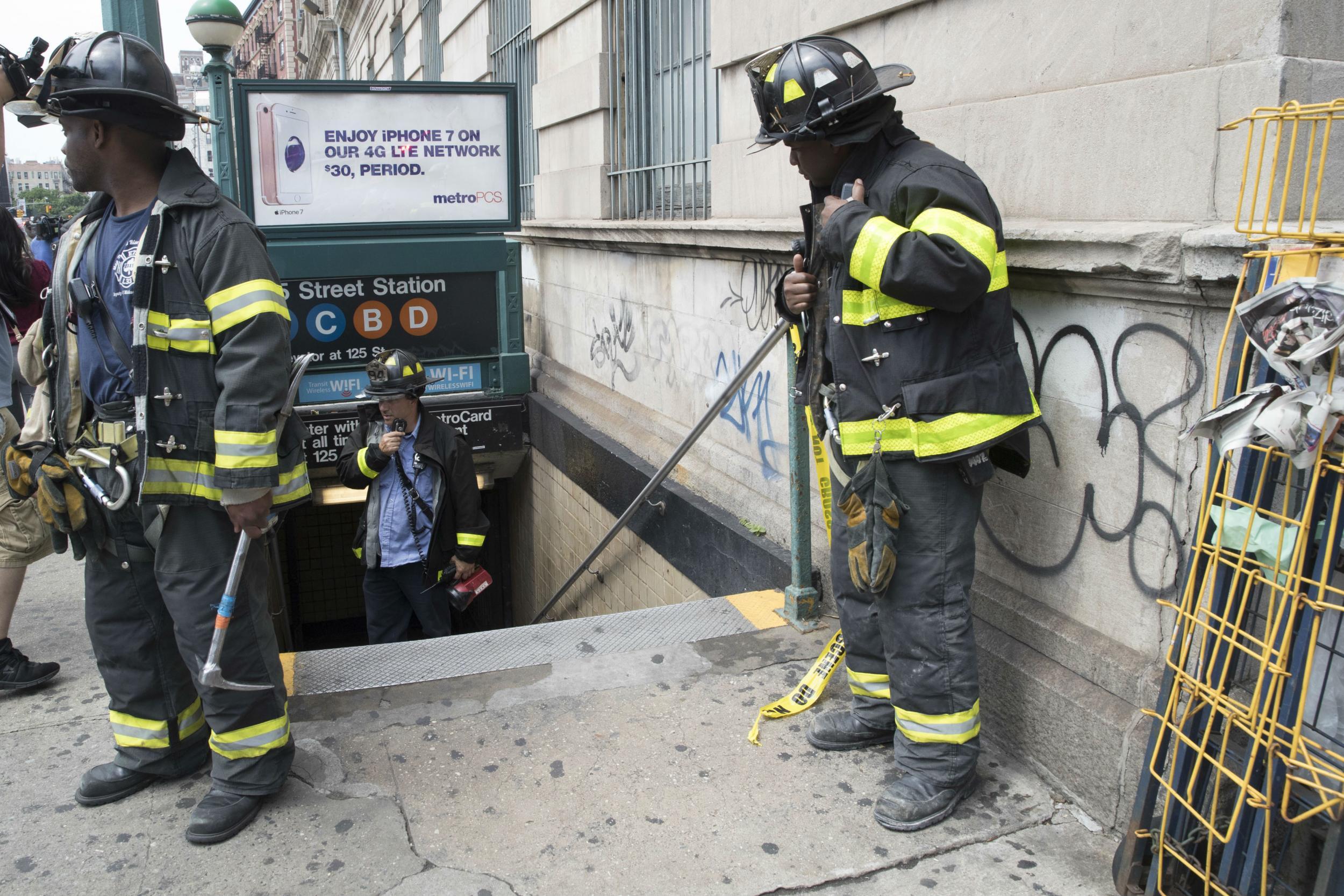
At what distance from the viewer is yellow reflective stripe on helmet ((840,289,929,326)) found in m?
2.61

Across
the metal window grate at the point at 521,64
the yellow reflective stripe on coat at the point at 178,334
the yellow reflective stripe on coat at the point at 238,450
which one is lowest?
the yellow reflective stripe on coat at the point at 238,450

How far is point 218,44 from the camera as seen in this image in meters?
9.30

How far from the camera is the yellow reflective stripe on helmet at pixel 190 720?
3.02 m

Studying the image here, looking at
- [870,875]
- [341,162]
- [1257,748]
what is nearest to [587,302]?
[341,162]

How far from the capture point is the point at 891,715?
3143 mm

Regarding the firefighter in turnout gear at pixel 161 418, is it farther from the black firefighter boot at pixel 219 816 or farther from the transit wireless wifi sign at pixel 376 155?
the transit wireless wifi sign at pixel 376 155

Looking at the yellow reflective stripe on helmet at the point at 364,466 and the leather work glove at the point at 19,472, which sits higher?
the leather work glove at the point at 19,472

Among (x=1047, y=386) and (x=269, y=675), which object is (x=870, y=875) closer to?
(x=1047, y=386)

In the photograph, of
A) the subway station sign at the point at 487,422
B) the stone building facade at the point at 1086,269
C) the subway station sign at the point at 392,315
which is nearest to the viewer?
the stone building facade at the point at 1086,269

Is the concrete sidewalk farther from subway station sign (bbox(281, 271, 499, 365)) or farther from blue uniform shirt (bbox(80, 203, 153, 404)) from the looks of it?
subway station sign (bbox(281, 271, 499, 365))

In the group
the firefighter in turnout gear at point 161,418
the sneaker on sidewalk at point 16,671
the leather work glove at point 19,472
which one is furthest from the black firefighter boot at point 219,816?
the sneaker on sidewalk at point 16,671

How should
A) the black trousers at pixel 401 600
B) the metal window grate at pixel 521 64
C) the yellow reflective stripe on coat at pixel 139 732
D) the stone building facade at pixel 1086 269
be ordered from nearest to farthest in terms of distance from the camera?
the stone building facade at pixel 1086 269 → the yellow reflective stripe on coat at pixel 139 732 → the black trousers at pixel 401 600 → the metal window grate at pixel 521 64

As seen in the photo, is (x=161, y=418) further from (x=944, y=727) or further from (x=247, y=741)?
(x=944, y=727)

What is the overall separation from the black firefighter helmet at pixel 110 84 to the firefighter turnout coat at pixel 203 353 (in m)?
0.17
